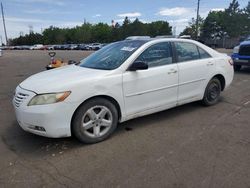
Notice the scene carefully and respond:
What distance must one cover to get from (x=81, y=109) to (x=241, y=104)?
3.92m

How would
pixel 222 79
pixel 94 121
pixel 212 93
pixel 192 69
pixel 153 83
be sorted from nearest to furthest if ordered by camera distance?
1. pixel 94 121
2. pixel 153 83
3. pixel 192 69
4. pixel 212 93
5. pixel 222 79

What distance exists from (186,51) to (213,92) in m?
1.24

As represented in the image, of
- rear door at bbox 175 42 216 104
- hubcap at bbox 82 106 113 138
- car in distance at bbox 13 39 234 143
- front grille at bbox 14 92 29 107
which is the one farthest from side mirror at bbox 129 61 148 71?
front grille at bbox 14 92 29 107

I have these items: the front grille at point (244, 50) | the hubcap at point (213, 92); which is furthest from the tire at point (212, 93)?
the front grille at point (244, 50)

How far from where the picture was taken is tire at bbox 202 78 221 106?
19.0 ft

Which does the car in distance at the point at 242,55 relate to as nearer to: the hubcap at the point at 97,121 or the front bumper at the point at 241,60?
the front bumper at the point at 241,60

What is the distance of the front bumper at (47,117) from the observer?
12.2 feet

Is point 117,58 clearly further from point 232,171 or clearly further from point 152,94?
point 232,171

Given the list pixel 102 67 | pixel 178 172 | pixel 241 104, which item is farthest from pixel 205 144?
pixel 241 104

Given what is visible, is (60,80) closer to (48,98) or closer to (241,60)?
(48,98)

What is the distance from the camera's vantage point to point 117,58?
4676mm

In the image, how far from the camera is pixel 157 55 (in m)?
4.87

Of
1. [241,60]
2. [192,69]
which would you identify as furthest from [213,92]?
[241,60]

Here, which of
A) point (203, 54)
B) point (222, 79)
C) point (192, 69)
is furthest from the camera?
point (222, 79)
